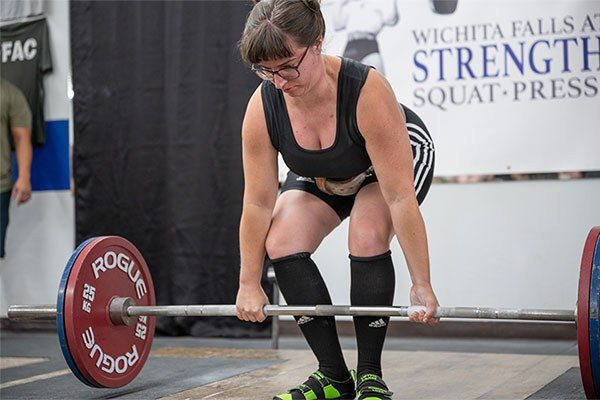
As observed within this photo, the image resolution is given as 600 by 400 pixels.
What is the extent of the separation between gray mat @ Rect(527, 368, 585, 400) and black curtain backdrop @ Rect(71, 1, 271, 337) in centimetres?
160

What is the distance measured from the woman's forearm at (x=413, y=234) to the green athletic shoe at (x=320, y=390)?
340mm

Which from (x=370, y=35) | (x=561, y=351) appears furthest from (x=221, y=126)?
(x=561, y=351)

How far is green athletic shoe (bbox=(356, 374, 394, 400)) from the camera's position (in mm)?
1919

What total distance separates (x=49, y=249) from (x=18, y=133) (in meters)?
0.60

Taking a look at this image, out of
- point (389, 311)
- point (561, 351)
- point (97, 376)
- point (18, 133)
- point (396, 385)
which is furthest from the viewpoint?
point (18, 133)

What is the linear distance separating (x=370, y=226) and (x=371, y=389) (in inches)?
14.3

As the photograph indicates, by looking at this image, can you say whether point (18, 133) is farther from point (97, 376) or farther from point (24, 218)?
point (97, 376)

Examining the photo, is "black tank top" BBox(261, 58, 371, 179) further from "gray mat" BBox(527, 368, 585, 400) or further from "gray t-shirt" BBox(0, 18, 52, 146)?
"gray t-shirt" BBox(0, 18, 52, 146)

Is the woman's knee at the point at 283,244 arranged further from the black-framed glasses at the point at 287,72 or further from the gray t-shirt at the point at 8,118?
the gray t-shirt at the point at 8,118

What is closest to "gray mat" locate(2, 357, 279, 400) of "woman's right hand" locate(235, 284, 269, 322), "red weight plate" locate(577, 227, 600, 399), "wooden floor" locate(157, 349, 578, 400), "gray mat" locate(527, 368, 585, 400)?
"wooden floor" locate(157, 349, 578, 400)

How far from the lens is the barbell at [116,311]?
1941 mm

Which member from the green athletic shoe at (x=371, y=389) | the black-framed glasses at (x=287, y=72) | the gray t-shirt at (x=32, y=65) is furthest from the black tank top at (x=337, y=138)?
the gray t-shirt at (x=32, y=65)

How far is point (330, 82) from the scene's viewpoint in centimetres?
199

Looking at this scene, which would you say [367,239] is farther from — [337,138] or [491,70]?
[491,70]
